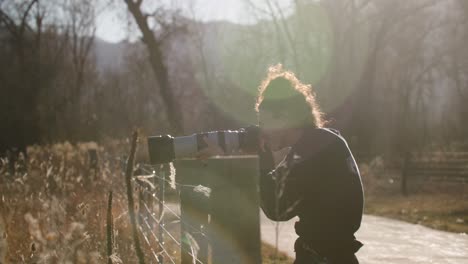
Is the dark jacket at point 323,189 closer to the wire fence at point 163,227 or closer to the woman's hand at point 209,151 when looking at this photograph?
the woman's hand at point 209,151

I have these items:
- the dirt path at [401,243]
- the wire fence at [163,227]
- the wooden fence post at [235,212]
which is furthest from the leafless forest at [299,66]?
the wooden fence post at [235,212]

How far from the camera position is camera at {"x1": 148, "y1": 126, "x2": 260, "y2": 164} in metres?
2.85

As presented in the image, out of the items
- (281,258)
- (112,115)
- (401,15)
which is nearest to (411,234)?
(281,258)

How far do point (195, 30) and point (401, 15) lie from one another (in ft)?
72.3

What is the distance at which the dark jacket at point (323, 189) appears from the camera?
9.50ft

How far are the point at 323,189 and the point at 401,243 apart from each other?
5412 millimetres

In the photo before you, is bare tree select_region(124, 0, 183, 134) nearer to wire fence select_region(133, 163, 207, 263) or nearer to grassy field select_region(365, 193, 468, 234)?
grassy field select_region(365, 193, 468, 234)

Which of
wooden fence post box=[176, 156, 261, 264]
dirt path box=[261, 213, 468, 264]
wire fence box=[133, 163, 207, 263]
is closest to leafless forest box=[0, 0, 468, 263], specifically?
dirt path box=[261, 213, 468, 264]

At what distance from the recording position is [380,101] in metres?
36.8

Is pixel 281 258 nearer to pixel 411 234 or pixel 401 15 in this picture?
pixel 411 234

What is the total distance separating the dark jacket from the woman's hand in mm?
236

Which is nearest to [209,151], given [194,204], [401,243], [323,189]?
[194,204]

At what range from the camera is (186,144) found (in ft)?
9.41

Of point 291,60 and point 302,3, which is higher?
point 302,3
